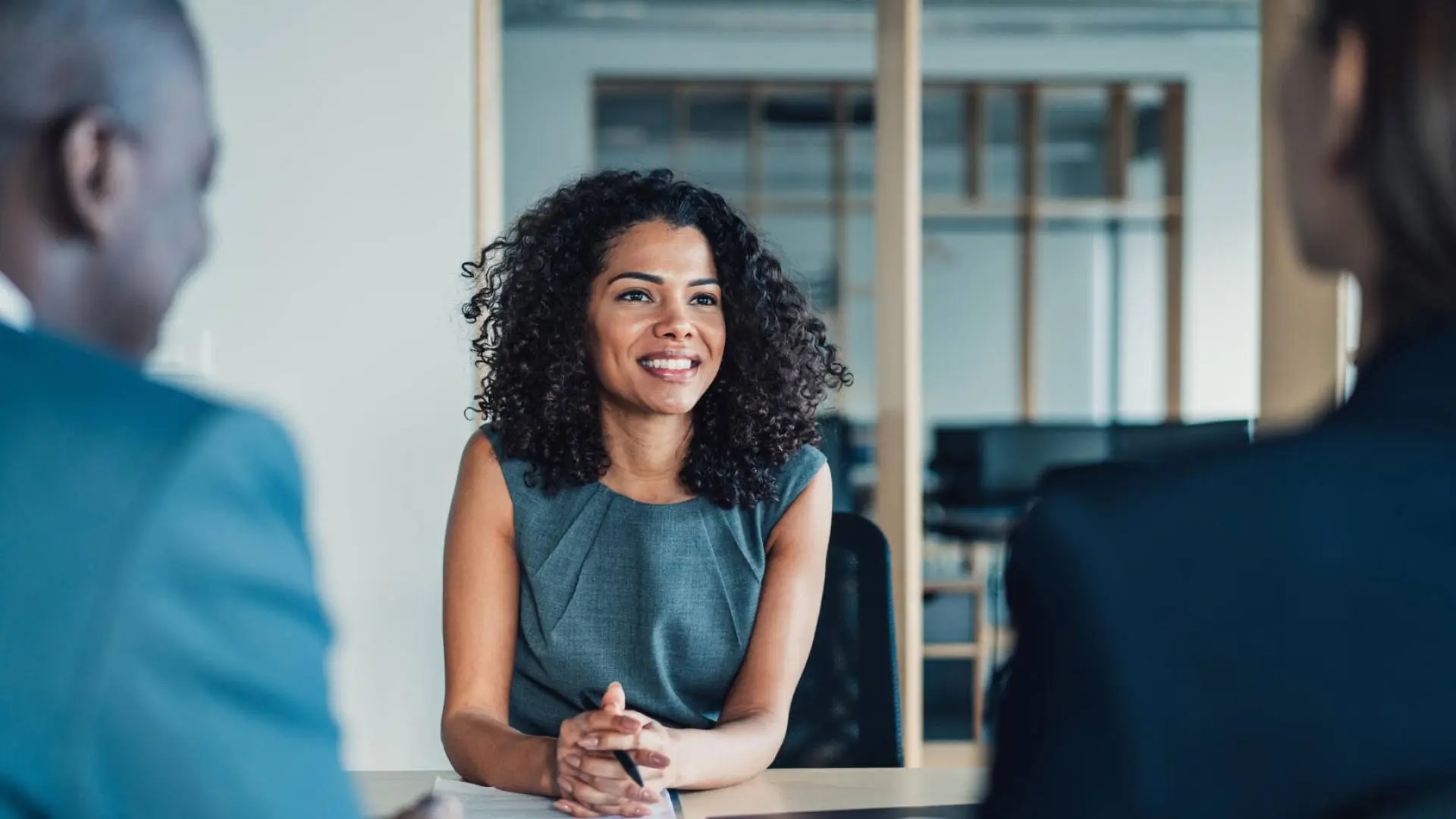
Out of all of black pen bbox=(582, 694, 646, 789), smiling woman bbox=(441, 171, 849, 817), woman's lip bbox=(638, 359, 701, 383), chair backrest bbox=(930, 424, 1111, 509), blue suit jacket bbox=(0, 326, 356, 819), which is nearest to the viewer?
blue suit jacket bbox=(0, 326, 356, 819)

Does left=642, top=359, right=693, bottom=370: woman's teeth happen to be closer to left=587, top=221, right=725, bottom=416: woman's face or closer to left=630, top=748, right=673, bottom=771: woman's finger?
left=587, top=221, right=725, bottom=416: woman's face

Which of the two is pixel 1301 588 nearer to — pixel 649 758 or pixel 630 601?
pixel 649 758

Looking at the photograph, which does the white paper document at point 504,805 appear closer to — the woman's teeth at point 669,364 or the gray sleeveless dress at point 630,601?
the gray sleeveless dress at point 630,601

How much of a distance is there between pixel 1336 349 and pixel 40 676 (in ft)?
9.24

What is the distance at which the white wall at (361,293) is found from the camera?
9.15 feet

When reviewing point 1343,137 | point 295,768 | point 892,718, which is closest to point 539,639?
point 892,718

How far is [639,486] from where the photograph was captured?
1.71 meters

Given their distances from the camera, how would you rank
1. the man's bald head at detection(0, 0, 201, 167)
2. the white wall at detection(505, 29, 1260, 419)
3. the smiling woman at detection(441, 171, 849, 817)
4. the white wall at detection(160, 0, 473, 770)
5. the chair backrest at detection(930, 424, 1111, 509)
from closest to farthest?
the man's bald head at detection(0, 0, 201, 167)
the smiling woman at detection(441, 171, 849, 817)
the white wall at detection(160, 0, 473, 770)
the chair backrest at detection(930, 424, 1111, 509)
the white wall at detection(505, 29, 1260, 419)

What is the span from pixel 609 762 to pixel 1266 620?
2.72 ft

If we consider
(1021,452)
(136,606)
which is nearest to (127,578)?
(136,606)

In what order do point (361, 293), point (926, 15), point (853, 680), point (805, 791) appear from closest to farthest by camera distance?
point (805, 791), point (853, 680), point (361, 293), point (926, 15)

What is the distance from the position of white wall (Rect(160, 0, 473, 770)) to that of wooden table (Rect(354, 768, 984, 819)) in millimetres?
1455

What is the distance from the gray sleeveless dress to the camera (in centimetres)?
156

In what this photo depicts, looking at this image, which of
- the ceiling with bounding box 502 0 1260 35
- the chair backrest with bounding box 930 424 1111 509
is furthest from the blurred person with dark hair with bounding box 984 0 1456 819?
the ceiling with bounding box 502 0 1260 35
